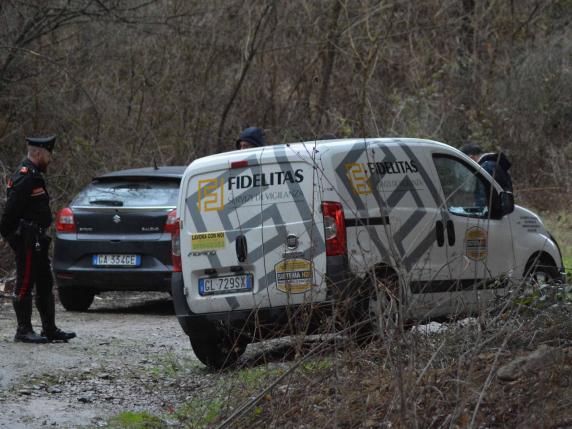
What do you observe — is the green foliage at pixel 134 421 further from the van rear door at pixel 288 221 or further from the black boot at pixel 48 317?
the black boot at pixel 48 317

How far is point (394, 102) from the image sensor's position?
27922mm

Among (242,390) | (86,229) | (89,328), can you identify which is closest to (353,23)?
(86,229)

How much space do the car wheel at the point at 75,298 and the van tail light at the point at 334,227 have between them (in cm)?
610

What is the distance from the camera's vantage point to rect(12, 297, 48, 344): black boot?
11266 mm

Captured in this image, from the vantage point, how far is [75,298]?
1480 centimetres

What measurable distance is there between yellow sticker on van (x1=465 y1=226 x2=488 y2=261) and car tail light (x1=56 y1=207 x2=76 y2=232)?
222 inches

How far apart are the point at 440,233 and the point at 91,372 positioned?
312cm

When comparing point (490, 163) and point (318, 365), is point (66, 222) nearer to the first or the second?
point (490, 163)

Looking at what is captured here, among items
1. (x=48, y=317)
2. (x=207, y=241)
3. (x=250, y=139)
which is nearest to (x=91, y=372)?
(x=207, y=241)

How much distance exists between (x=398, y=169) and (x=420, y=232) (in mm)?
546

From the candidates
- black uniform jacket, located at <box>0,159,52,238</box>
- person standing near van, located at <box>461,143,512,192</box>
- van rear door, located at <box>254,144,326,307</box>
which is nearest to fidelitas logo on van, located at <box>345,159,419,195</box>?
van rear door, located at <box>254,144,326,307</box>

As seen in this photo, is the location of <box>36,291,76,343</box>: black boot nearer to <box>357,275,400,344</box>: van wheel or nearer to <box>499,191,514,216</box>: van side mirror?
<box>499,191,514,216</box>: van side mirror

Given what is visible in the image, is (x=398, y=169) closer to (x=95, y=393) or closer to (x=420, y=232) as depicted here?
(x=420, y=232)

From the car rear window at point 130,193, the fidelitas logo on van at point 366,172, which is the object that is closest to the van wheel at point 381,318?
the fidelitas logo on van at point 366,172
